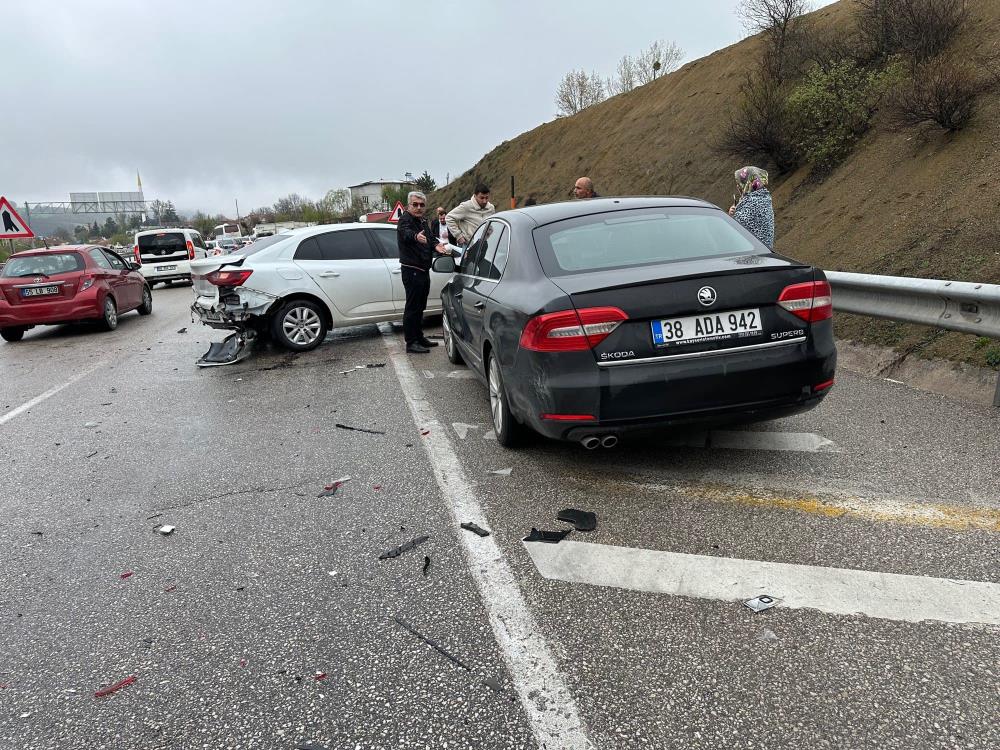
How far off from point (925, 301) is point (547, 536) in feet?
13.0

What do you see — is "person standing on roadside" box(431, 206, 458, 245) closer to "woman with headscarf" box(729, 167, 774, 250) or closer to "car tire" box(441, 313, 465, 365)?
"car tire" box(441, 313, 465, 365)

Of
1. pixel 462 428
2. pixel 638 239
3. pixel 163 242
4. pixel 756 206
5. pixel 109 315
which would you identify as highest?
pixel 163 242

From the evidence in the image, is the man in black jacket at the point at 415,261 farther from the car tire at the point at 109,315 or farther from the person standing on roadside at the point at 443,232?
the car tire at the point at 109,315

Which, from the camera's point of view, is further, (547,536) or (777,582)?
(547,536)

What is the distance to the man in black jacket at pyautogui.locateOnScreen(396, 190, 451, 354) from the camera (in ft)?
27.0

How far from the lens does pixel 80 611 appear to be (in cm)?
293

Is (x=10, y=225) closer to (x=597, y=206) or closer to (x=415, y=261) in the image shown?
(x=415, y=261)

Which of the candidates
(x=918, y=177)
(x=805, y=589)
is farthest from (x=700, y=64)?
(x=805, y=589)

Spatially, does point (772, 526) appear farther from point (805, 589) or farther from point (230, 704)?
point (230, 704)

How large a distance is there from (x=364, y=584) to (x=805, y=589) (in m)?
1.88

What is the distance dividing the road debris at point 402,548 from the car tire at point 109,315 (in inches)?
429

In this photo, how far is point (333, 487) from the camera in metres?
4.15

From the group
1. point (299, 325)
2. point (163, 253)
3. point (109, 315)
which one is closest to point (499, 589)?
point (299, 325)

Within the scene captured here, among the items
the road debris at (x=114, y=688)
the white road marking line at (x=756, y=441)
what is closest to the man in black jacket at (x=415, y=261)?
the white road marking line at (x=756, y=441)
